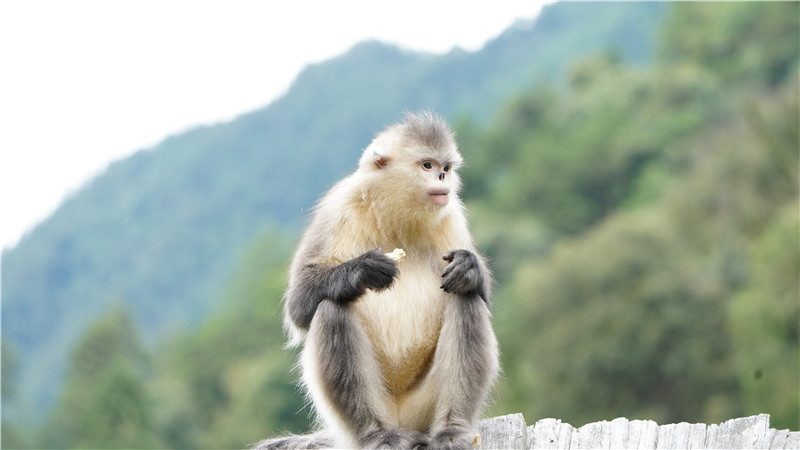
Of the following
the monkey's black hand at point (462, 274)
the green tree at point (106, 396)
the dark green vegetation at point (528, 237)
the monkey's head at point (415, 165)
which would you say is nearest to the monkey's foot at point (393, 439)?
the monkey's black hand at point (462, 274)

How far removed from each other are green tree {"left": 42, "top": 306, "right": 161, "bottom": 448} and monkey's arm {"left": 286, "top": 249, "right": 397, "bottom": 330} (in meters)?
47.4

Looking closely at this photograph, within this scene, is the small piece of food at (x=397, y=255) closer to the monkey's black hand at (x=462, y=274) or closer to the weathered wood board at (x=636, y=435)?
the monkey's black hand at (x=462, y=274)

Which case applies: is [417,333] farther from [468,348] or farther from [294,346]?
[294,346]

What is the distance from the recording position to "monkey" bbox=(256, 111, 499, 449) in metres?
7.54

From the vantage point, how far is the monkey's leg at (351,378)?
296 inches

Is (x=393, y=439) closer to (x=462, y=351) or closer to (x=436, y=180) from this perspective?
(x=462, y=351)

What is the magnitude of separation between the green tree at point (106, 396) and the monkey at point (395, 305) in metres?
47.4

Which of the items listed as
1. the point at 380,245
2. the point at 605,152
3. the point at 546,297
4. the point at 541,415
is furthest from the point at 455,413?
the point at 605,152

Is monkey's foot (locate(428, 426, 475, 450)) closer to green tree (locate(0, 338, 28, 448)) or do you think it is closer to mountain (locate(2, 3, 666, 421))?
green tree (locate(0, 338, 28, 448))

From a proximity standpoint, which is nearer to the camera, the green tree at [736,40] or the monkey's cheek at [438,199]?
the monkey's cheek at [438,199]

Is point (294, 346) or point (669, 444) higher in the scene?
point (294, 346)

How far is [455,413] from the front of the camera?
759cm

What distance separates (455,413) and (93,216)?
82.7 metres

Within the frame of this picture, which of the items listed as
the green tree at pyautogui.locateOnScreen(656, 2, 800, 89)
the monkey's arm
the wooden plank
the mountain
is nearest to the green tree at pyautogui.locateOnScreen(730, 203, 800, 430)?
the wooden plank
